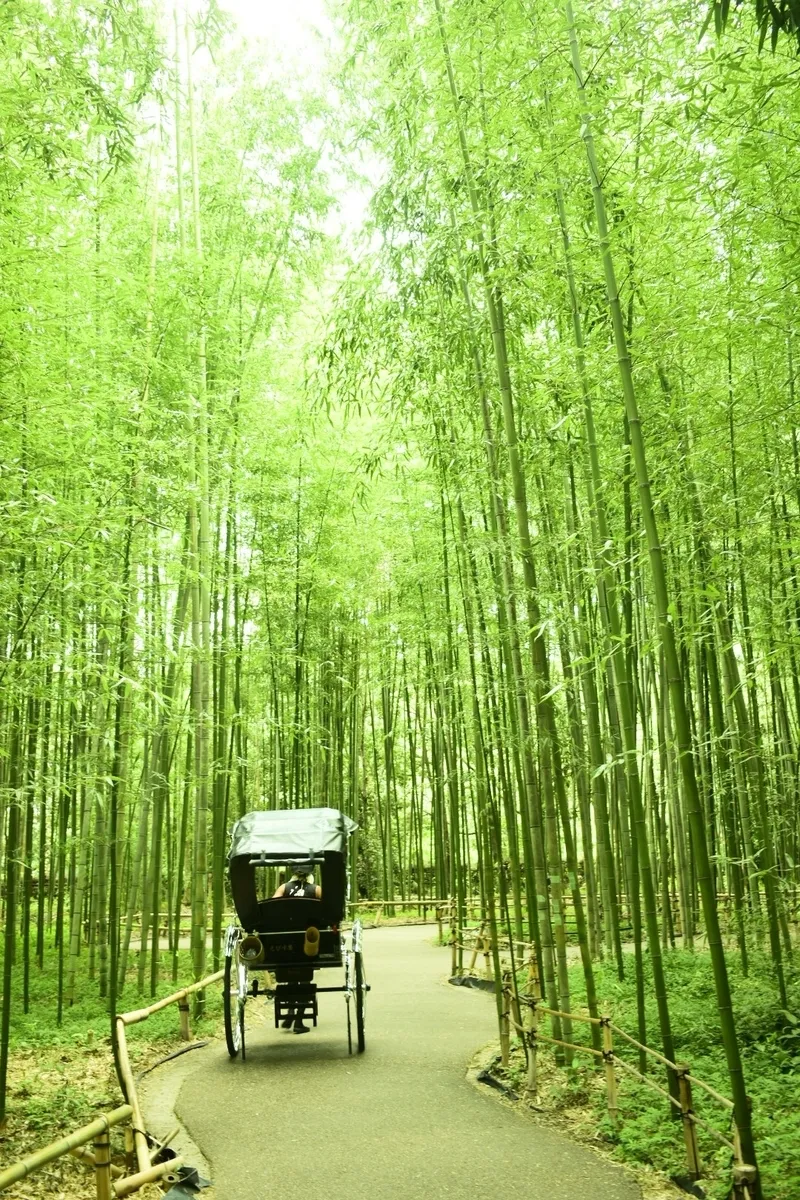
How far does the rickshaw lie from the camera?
5.45 m

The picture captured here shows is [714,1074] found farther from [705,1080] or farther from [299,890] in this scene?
[299,890]

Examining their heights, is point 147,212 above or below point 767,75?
above

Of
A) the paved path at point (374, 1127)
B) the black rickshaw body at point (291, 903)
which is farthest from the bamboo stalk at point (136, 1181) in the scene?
the black rickshaw body at point (291, 903)

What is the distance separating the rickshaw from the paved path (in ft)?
1.01

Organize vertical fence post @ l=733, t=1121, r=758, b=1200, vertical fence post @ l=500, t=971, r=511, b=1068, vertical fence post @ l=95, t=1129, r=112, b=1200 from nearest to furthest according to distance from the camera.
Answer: vertical fence post @ l=95, t=1129, r=112, b=1200
vertical fence post @ l=733, t=1121, r=758, b=1200
vertical fence post @ l=500, t=971, r=511, b=1068

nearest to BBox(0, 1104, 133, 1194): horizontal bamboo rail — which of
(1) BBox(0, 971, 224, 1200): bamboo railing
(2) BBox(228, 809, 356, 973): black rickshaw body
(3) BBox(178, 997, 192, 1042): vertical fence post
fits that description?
(1) BBox(0, 971, 224, 1200): bamboo railing

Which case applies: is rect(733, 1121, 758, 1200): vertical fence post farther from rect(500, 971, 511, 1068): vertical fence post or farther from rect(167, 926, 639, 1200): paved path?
rect(500, 971, 511, 1068): vertical fence post

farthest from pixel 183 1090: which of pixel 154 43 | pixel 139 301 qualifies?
pixel 154 43

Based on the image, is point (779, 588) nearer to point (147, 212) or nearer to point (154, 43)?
point (154, 43)

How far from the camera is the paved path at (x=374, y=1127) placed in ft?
10.9

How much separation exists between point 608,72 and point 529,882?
3.79 metres

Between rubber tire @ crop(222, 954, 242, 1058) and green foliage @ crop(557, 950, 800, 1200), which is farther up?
rubber tire @ crop(222, 954, 242, 1058)

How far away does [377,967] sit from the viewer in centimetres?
943

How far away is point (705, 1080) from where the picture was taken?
4305 millimetres
